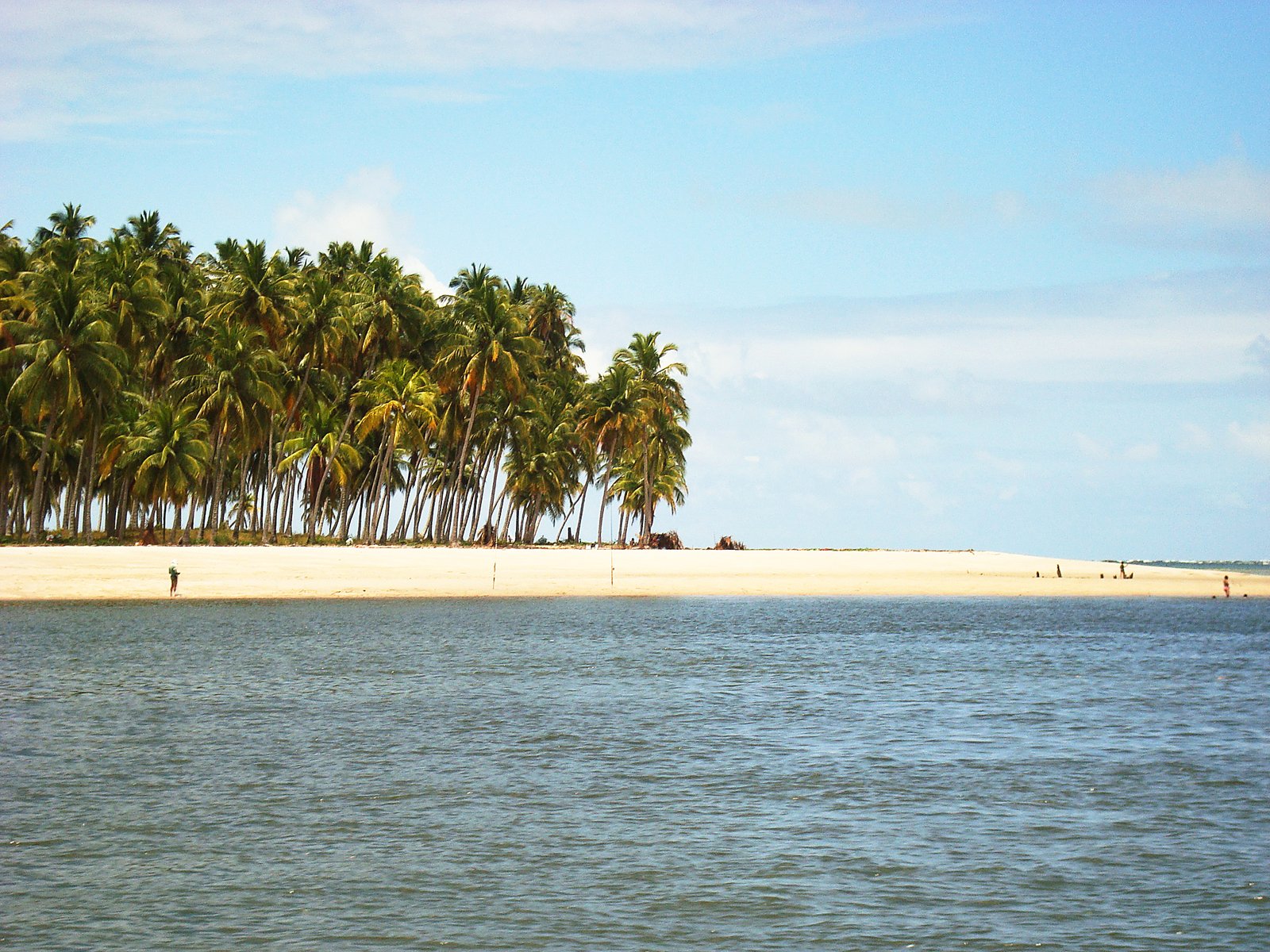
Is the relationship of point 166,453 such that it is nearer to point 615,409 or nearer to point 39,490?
point 39,490

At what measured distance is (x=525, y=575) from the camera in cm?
5581

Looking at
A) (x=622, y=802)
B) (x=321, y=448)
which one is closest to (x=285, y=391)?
(x=321, y=448)

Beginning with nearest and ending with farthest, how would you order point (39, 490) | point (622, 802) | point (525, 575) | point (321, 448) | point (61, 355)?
1. point (622, 802)
2. point (525, 575)
3. point (61, 355)
4. point (39, 490)
5. point (321, 448)

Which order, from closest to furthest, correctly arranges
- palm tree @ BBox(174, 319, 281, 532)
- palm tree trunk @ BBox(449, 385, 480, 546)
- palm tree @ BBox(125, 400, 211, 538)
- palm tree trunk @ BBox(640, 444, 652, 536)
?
palm tree @ BBox(125, 400, 211, 538)
palm tree @ BBox(174, 319, 281, 532)
palm tree trunk @ BBox(449, 385, 480, 546)
palm tree trunk @ BBox(640, 444, 652, 536)

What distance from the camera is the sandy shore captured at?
1891 inches

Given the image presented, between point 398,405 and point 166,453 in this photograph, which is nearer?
point 166,453

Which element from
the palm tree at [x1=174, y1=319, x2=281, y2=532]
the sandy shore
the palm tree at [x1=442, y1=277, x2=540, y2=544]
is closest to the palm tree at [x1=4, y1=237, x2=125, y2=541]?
the palm tree at [x1=174, y1=319, x2=281, y2=532]

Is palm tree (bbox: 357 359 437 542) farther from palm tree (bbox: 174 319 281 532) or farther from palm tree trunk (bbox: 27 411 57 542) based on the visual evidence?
palm tree trunk (bbox: 27 411 57 542)

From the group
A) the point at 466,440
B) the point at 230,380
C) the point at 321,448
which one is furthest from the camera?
the point at 466,440

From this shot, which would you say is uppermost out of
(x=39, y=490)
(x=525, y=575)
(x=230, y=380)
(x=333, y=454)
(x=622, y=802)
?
(x=230, y=380)

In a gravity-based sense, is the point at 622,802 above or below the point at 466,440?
below

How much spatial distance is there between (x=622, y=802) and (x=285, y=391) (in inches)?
2412

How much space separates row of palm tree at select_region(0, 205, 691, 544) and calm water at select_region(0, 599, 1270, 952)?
3173 cm

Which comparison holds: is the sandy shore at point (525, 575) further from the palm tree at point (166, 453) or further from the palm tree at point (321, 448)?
the palm tree at point (321, 448)
